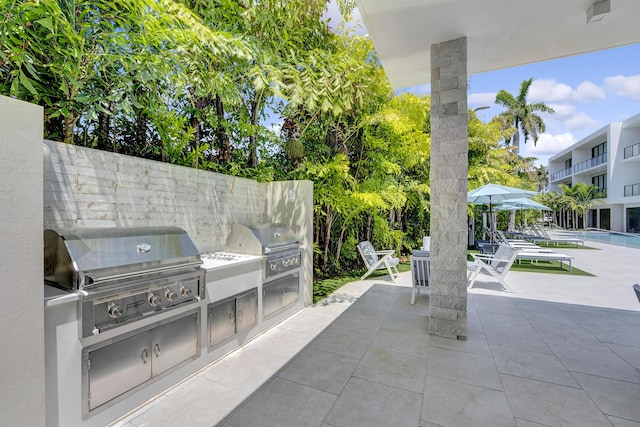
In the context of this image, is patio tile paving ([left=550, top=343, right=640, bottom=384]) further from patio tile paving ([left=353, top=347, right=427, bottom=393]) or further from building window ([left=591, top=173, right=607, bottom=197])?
building window ([left=591, top=173, right=607, bottom=197])

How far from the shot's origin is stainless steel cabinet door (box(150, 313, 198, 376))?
8.09ft

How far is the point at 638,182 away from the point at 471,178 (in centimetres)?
2217

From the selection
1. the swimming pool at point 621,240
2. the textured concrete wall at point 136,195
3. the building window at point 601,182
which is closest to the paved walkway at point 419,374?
the textured concrete wall at point 136,195

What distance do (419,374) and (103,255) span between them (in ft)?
9.91

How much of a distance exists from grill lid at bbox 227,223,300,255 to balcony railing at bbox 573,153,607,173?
33.4 m

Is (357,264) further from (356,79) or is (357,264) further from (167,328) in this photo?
(167,328)

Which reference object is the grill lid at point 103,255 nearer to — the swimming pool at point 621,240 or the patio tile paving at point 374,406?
the patio tile paving at point 374,406

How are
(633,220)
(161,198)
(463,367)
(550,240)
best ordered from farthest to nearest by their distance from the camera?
(633,220), (550,240), (161,198), (463,367)

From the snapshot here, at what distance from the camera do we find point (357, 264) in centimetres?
822

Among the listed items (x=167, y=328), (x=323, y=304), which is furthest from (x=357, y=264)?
(x=167, y=328)

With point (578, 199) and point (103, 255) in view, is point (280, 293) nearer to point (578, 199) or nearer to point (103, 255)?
point (103, 255)

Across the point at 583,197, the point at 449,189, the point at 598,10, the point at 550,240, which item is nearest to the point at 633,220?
the point at 583,197

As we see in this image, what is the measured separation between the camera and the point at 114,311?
214 centimetres

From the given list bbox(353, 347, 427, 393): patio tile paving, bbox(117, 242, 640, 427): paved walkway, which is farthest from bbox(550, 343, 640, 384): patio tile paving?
bbox(353, 347, 427, 393): patio tile paving
